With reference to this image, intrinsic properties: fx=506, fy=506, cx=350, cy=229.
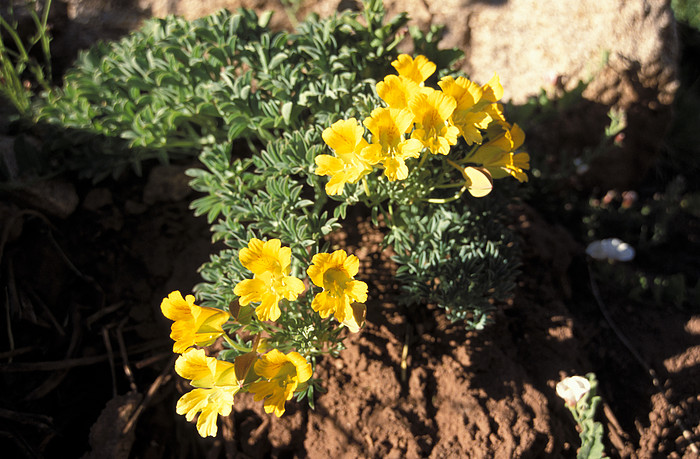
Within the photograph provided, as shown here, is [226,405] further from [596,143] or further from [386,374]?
[596,143]

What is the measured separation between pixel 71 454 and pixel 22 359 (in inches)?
20.6

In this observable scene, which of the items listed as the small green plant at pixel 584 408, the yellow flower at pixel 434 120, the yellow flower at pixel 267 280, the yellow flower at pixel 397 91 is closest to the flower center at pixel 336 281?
the yellow flower at pixel 267 280

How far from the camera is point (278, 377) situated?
178 cm

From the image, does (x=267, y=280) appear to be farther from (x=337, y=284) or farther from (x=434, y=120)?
(x=434, y=120)

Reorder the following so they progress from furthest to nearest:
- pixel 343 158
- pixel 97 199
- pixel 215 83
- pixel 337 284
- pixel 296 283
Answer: pixel 97 199 < pixel 215 83 < pixel 343 158 < pixel 337 284 < pixel 296 283

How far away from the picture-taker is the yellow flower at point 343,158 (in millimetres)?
1865

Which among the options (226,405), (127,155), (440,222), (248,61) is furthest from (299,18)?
(226,405)

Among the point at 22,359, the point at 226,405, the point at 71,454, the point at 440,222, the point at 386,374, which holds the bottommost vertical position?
the point at 71,454

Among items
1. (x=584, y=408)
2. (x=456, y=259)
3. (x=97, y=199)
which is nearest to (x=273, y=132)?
(x=97, y=199)

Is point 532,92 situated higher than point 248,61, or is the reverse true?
point 248,61

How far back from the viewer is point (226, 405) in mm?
1710

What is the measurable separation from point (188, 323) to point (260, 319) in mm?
282

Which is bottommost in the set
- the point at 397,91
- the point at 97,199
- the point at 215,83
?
the point at 97,199

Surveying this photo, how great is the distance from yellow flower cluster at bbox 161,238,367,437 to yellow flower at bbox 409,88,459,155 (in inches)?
20.9
